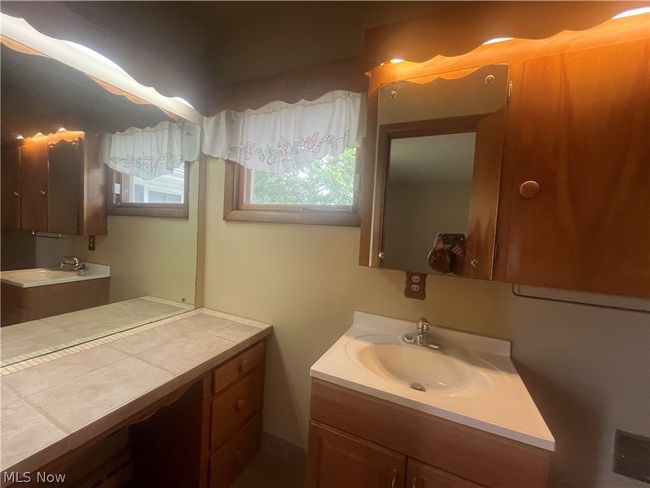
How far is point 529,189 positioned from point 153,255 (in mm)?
1850

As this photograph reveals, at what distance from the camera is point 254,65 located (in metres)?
1.36

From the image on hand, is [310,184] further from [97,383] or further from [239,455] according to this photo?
[239,455]

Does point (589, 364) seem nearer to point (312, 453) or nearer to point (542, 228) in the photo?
point (542, 228)

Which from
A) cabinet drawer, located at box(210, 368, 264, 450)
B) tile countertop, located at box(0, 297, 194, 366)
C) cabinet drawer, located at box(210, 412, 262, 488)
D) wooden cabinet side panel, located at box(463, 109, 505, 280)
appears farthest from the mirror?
tile countertop, located at box(0, 297, 194, 366)

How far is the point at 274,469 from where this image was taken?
137 centimetres

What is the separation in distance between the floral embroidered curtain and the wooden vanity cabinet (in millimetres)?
1014

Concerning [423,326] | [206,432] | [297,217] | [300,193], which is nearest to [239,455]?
[206,432]

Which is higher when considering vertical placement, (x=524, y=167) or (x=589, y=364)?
(x=524, y=167)

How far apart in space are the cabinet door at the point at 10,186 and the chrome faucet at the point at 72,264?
0.70 ft

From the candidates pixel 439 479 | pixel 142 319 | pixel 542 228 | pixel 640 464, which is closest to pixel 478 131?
pixel 542 228

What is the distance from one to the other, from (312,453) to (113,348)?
0.89 metres

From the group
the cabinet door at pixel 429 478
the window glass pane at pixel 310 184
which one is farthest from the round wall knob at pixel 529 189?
the cabinet door at pixel 429 478

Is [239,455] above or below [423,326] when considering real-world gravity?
below

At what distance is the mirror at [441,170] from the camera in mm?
891
